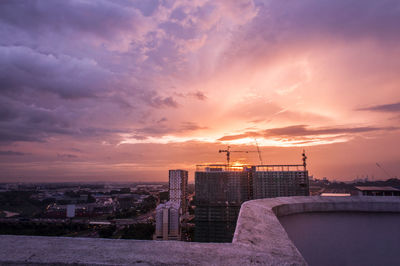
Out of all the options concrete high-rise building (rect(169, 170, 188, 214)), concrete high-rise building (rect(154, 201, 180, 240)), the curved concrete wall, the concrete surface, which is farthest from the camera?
concrete high-rise building (rect(169, 170, 188, 214))

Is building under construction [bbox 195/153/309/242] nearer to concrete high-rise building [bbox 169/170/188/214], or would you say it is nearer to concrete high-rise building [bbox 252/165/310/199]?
concrete high-rise building [bbox 252/165/310/199]

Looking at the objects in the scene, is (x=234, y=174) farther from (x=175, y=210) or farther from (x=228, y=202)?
(x=175, y=210)

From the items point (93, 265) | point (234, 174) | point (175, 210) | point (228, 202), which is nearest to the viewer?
point (93, 265)

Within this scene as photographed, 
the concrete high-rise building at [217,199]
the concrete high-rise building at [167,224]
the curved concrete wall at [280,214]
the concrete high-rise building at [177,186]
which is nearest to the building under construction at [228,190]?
the concrete high-rise building at [217,199]

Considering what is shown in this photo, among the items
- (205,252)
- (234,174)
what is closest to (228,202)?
(234,174)

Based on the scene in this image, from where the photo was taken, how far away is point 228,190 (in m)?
28.0

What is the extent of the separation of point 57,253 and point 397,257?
3.46m

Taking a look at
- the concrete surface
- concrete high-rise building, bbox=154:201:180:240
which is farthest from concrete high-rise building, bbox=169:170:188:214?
the concrete surface

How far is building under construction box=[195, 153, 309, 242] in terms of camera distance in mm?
23391

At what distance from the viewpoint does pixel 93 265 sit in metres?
1.06

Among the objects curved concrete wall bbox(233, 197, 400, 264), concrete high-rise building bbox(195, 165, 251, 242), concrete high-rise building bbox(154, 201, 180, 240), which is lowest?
concrete high-rise building bbox(154, 201, 180, 240)

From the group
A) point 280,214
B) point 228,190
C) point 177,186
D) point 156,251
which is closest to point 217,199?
point 228,190

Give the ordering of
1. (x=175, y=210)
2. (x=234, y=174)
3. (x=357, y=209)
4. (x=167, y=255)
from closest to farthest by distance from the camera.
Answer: (x=167, y=255) → (x=357, y=209) → (x=234, y=174) → (x=175, y=210)

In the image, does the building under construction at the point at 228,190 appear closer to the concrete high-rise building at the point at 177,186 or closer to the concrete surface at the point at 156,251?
the concrete surface at the point at 156,251
